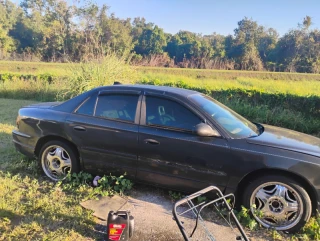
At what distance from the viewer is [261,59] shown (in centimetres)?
3631

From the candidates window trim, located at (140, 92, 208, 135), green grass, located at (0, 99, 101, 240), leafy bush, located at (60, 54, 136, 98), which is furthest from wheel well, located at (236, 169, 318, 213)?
leafy bush, located at (60, 54, 136, 98)

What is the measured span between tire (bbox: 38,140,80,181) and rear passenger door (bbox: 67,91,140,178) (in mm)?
183

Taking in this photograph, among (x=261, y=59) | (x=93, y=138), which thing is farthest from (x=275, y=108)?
(x=261, y=59)

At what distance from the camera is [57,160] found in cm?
450

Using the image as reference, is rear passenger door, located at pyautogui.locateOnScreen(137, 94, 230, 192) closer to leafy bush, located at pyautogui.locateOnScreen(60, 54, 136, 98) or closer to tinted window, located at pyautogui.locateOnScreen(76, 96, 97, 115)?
tinted window, located at pyautogui.locateOnScreen(76, 96, 97, 115)


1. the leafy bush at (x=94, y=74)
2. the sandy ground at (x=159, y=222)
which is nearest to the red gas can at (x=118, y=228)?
the sandy ground at (x=159, y=222)

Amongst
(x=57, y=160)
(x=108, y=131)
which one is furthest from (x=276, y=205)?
(x=57, y=160)

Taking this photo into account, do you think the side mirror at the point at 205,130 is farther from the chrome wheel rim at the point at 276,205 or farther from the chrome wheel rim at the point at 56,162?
the chrome wheel rim at the point at 56,162

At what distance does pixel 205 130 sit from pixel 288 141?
109 cm

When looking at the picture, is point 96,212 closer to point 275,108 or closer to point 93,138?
point 93,138

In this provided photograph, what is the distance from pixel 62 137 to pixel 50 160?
0.44m

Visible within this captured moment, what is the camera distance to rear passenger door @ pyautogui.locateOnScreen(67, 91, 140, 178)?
4.01 m

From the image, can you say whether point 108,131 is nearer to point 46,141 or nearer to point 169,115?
point 169,115

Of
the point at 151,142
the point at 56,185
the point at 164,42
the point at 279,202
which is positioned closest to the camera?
the point at 279,202
